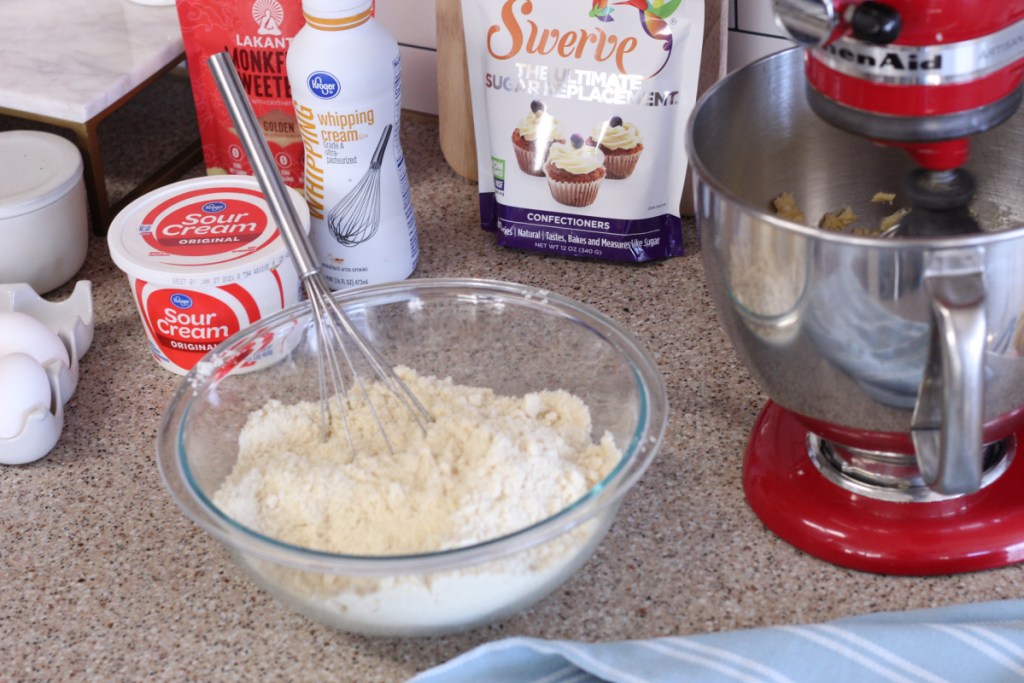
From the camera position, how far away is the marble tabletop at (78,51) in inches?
42.4

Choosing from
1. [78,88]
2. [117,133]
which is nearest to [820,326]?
[78,88]

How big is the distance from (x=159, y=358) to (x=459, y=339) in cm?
27

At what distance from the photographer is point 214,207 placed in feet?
3.28

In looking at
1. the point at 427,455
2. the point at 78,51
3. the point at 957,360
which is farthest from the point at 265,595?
the point at 78,51

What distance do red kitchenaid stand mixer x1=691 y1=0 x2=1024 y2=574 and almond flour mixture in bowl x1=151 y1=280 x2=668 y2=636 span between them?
0.39 feet

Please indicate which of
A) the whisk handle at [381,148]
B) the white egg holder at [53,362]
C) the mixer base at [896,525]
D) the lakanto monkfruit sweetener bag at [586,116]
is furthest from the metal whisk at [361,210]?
the mixer base at [896,525]

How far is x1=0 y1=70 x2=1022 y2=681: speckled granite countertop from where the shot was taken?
2.42ft

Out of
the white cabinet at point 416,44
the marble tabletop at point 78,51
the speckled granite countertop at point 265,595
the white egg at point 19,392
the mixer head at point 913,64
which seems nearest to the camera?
the mixer head at point 913,64

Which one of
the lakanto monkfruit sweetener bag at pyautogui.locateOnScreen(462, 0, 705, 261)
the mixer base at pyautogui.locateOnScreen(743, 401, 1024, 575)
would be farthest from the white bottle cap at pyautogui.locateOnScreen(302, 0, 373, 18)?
the mixer base at pyautogui.locateOnScreen(743, 401, 1024, 575)

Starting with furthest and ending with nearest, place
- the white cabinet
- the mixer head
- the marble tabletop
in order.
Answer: the white cabinet
the marble tabletop
the mixer head

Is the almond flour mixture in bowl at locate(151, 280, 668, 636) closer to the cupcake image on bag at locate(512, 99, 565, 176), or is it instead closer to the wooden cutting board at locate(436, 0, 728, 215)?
the cupcake image on bag at locate(512, 99, 565, 176)

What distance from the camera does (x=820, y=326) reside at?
0.67m

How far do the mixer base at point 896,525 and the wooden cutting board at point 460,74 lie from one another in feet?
1.25

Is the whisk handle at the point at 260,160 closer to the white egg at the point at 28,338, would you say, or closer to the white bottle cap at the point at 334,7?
the white bottle cap at the point at 334,7
